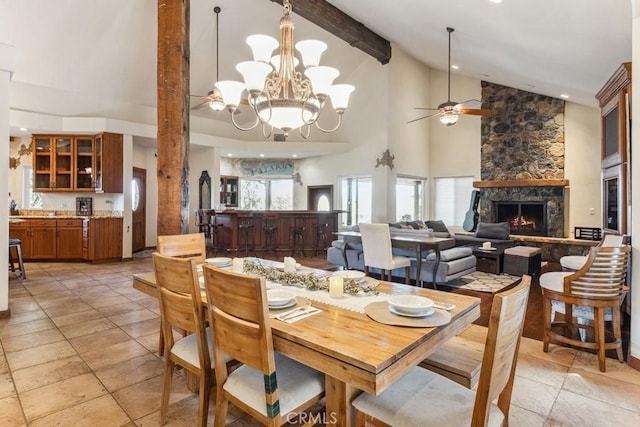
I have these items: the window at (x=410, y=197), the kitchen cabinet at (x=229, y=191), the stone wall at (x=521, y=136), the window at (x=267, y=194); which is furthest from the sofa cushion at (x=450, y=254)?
the kitchen cabinet at (x=229, y=191)

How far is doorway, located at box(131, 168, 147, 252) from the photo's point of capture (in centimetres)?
790

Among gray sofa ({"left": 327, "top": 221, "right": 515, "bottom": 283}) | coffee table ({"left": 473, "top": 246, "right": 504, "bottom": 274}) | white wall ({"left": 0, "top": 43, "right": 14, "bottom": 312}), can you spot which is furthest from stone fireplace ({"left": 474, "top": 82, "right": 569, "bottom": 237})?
white wall ({"left": 0, "top": 43, "right": 14, "bottom": 312})

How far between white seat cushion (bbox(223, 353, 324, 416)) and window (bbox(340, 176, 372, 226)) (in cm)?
776

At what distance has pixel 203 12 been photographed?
6039 millimetres

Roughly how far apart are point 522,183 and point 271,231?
612 cm

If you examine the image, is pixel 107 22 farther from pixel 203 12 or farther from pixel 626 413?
pixel 626 413

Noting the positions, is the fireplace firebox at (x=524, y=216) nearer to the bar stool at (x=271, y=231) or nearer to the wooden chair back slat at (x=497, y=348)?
the bar stool at (x=271, y=231)

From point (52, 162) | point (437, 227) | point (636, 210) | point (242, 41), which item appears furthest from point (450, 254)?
point (52, 162)

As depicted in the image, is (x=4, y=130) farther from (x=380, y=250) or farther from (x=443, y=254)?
(x=443, y=254)

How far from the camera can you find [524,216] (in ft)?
27.8

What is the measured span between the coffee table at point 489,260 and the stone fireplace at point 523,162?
2792 mm

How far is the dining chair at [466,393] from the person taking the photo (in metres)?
1.22

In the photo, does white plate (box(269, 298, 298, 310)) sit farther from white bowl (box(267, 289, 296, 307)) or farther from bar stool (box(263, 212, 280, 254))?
bar stool (box(263, 212, 280, 254))

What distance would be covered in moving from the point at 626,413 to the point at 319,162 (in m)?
8.67
